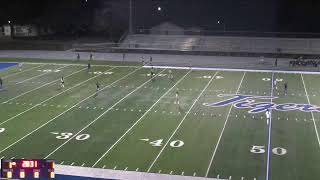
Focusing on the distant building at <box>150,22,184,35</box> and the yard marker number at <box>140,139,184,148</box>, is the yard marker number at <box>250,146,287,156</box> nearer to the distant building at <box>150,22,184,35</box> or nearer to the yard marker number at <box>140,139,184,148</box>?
the yard marker number at <box>140,139,184,148</box>

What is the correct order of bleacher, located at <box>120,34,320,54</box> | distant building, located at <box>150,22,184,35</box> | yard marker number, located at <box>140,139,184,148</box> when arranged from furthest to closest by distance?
distant building, located at <box>150,22,184,35</box> < bleacher, located at <box>120,34,320,54</box> < yard marker number, located at <box>140,139,184,148</box>

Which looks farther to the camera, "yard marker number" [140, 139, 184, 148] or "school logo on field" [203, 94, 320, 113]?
"school logo on field" [203, 94, 320, 113]

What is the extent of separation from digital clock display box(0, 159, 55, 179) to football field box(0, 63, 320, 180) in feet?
19.2

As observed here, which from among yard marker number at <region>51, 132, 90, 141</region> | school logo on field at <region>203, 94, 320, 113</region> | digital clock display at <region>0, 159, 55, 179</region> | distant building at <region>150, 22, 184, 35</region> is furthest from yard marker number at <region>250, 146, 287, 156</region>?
distant building at <region>150, 22, 184, 35</region>

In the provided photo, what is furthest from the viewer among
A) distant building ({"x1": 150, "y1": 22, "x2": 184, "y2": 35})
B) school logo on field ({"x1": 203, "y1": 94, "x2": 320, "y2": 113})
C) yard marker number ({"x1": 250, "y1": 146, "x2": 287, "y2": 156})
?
distant building ({"x1": 150, "y1": 22, "x2": 184, "y2": 35})

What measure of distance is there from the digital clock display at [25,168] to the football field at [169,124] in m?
5.85

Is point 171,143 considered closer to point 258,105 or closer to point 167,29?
point 258,105

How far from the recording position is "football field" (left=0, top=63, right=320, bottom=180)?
14766 millimetres

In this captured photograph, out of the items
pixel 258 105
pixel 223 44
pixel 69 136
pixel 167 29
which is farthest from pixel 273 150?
pixel 167 29

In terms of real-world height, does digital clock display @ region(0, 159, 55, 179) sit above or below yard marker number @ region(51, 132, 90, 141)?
above

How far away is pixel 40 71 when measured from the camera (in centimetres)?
3362

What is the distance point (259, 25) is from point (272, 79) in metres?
19.6

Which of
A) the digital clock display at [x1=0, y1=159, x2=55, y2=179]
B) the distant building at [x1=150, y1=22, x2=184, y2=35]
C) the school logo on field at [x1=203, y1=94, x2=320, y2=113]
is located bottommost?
the school logo on field at [x1=203, y1=94, x2=320, y2=113]

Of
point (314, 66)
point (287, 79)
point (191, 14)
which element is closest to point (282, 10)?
point (191, 14)
